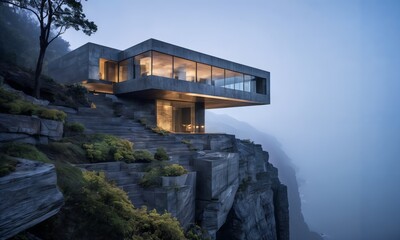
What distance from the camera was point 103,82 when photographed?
24.9 metres

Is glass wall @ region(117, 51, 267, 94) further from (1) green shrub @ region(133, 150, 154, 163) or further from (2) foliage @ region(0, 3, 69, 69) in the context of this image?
(1) green shrub @ region(133, 150, 154, 163)

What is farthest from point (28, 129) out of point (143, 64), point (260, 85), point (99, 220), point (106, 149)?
point (260, 85)

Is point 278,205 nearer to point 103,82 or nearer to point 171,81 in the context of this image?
point 171,81

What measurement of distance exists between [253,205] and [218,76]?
1320 centimetres

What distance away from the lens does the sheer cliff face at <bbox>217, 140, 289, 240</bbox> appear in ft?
59.8

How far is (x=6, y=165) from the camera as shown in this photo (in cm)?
480

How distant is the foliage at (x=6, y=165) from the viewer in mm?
4559

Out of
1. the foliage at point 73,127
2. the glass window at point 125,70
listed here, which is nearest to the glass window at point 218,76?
the glass window at point 125,70

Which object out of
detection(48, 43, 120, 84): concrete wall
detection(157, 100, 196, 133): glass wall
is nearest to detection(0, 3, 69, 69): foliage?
detection(48, 43, 120, 84): concrete wall

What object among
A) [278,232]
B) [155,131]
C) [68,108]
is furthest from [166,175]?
[278,232]

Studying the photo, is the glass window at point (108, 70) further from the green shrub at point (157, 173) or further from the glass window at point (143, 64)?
the green shrub at point (157, 173)

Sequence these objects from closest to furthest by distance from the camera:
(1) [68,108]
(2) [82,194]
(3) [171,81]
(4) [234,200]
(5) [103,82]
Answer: (2) [82,194], (1) [68,108], (4) [234,200], (3) [171,81], (5) [103,82]

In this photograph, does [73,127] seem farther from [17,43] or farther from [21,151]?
[17,43]

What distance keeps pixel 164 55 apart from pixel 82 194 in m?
16.9
